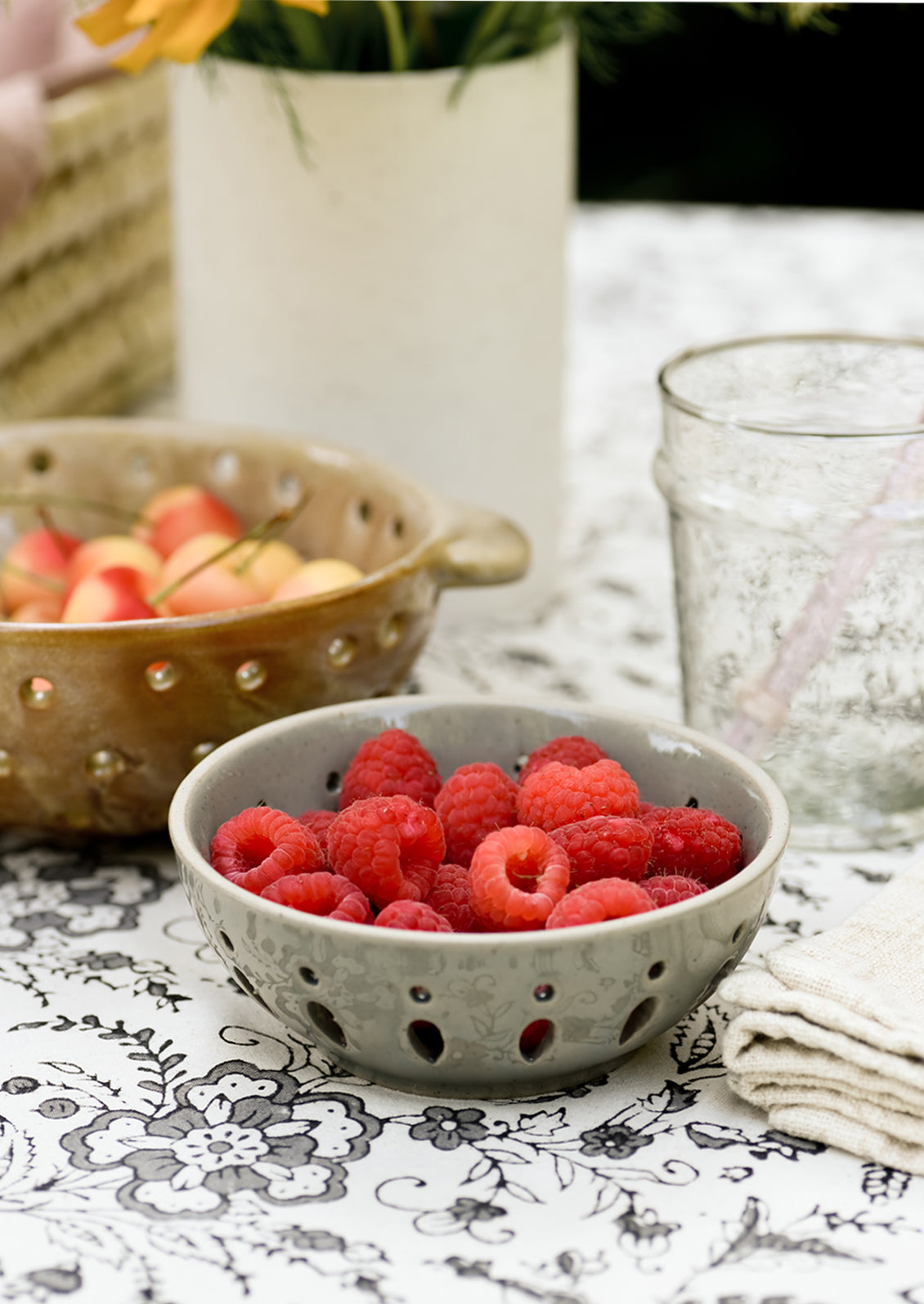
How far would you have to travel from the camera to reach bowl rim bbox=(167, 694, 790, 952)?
1.40ft

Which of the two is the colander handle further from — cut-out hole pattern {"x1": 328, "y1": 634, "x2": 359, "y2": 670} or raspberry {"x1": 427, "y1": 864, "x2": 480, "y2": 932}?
raspberry {"x1": 427, "y1": 864, "x2": 480, "y2": 932}

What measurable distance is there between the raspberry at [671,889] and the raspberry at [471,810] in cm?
6

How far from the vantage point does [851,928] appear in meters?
0.50

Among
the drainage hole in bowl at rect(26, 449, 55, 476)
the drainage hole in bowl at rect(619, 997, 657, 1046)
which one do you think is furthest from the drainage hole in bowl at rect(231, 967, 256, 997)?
the drainage hole in bowl at rect(26, 449, 55, 476)

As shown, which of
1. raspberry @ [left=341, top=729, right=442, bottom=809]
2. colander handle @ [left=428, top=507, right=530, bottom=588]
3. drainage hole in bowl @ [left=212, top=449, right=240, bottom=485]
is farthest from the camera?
drainage hole in bowl @ [left=212, top=449, right=240, bottom=485]

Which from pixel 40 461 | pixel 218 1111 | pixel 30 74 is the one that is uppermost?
pixel 30 74

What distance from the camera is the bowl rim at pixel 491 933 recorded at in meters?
0.43

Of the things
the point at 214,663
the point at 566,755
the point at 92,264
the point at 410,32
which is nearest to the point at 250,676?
the point at 214,663

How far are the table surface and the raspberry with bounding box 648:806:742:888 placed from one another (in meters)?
0.06

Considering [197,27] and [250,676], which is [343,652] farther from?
[197,27]

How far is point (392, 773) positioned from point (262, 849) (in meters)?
0.06

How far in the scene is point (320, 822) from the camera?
20.2 inches

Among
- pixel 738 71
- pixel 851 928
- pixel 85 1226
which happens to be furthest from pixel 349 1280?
pixel 738 71

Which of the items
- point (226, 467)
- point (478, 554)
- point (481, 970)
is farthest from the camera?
point (226, 467)
